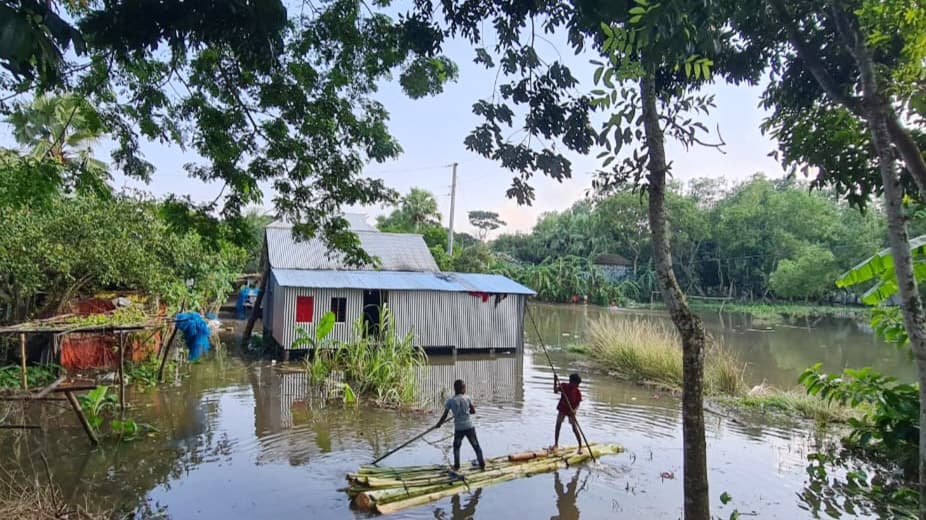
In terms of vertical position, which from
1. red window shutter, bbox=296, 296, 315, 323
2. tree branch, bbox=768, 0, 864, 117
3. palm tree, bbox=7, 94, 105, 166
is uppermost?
palm tree, bbox=7, 94, 105, 166

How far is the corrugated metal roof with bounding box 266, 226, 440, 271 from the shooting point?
18.2m

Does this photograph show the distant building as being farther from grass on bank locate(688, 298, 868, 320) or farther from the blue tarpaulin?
the blue tarpaulin

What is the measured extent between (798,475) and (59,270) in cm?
1287

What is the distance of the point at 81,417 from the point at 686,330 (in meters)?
7.51

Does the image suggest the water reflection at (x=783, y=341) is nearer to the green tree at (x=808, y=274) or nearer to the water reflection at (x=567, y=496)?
the green tree at (x=808, y=274)

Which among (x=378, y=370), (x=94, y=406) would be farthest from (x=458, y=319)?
(x=94, y=406)

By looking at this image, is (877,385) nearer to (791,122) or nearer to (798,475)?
(798,475)

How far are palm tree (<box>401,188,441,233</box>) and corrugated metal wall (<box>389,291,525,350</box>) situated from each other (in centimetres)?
1951

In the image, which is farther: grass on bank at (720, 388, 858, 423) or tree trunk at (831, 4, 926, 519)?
grass on bank at (720, 388, 858, 423)

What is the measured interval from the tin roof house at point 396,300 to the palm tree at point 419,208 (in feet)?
57.9

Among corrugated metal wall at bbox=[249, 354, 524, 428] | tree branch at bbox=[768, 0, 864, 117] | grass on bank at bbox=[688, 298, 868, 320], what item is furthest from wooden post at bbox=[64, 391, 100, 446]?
grass on bank at bbox=[688, 298, 868, 320]

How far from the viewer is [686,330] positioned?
174 inches

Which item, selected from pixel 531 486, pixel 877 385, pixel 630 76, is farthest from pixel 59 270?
pixel 877 385

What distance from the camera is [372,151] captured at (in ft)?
21.8
